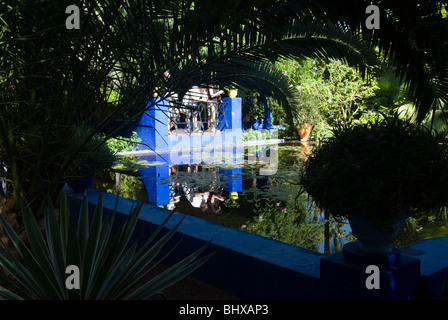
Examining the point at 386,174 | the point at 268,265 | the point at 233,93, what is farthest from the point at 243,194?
the point at 233,93

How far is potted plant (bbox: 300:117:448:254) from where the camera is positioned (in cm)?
205

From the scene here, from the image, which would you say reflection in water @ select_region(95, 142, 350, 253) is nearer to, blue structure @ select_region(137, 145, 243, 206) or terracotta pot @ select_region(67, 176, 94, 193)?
blue structure @ select_region(137, 145, 243, 206)

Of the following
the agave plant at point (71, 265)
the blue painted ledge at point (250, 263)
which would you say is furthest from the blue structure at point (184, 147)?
the agave plant at point (71, 265)

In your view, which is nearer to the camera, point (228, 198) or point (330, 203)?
point (330, 203)

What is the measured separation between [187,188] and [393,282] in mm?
5675

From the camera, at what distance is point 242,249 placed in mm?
3025

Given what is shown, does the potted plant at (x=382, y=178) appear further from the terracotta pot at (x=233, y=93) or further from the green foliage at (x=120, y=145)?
the terracotta pot at (x=233, y=93)

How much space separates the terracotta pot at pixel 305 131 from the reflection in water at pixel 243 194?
211 inches

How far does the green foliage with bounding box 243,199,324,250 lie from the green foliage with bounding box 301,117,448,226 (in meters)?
2.39

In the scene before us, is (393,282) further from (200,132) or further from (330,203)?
(200,132)

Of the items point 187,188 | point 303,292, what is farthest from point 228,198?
point 303,292

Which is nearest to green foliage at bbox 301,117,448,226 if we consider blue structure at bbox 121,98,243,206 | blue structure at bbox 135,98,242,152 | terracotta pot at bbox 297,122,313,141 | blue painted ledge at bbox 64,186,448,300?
blue painted ledge at bbox 64,186,448,300

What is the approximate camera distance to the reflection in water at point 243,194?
504 cm
